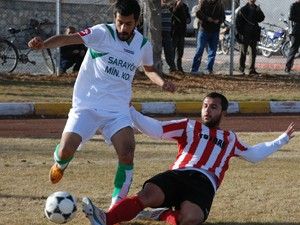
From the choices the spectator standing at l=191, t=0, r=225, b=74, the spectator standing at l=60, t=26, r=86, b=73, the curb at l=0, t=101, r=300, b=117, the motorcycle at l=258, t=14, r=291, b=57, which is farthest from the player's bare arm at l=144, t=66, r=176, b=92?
the motorcycle at l=258, t=14, r=291, b=57

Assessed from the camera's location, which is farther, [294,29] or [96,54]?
[294,29]

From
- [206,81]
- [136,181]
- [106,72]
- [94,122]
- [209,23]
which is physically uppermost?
[106,72]

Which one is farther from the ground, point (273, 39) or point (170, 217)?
point (170, 217)

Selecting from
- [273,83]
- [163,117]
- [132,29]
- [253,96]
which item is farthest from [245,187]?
[273,83]

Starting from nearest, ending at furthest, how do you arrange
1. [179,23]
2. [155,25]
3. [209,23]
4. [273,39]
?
[155,25]
[209,23]
[179,23]
[273,39]

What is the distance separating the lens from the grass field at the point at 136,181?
7.04 meters

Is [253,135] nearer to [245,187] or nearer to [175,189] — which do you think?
[245,187]

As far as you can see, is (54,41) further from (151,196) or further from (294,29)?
(294,29)

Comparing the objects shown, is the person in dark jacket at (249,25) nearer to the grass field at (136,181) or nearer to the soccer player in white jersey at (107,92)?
the grass field at (136,181)

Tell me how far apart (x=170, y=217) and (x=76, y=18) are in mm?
16147

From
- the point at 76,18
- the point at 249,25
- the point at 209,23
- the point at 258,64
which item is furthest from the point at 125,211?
the point at 258,64

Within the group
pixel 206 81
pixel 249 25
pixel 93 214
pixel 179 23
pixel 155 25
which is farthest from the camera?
pixel 249 25

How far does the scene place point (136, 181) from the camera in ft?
27.6

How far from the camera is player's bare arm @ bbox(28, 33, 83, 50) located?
676 cm
